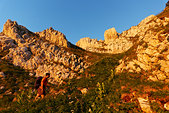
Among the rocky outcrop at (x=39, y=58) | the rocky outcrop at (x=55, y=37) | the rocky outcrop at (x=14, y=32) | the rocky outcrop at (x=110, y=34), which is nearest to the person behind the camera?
the rocky outcrop at (x=39, y=58)

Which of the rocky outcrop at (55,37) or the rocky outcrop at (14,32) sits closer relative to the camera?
the rocky outcrop at (14,32)

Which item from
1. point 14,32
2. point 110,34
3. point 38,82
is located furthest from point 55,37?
point 38,82

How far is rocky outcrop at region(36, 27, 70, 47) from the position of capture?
9019 cm

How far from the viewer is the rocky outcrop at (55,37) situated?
296ft

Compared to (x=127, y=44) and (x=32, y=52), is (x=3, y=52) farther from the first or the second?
(x=127, y=44)

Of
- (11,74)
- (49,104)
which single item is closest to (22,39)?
(11,74)

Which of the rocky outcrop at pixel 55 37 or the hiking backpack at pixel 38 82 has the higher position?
the rocky outcrop at pixel 55 37

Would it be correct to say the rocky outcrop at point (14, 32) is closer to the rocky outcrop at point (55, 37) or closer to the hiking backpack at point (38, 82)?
the rocky outcrop at point (55, 37)

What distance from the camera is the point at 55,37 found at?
93.1m

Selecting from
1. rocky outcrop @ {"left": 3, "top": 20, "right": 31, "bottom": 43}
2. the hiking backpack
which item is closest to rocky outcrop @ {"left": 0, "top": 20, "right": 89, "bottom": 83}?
rocky outcrop @ {"left": 3, "top": 20, "right": 31, "bottom": 43}

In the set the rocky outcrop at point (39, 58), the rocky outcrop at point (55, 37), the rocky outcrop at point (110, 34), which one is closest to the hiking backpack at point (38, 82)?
the rocky outcrop at point (39, 58)

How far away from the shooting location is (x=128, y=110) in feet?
29.8

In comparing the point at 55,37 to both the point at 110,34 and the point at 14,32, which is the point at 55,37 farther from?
the point at 110,34

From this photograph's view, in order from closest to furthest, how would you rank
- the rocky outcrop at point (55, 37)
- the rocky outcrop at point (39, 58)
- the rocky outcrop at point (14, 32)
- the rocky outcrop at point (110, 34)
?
the rocky outcrop at point (39, 58) < the rocky outcrop at point (14, 32) < the rocky outcrop at point (55, 37) < the rocky outcrop at point (110, 34)
